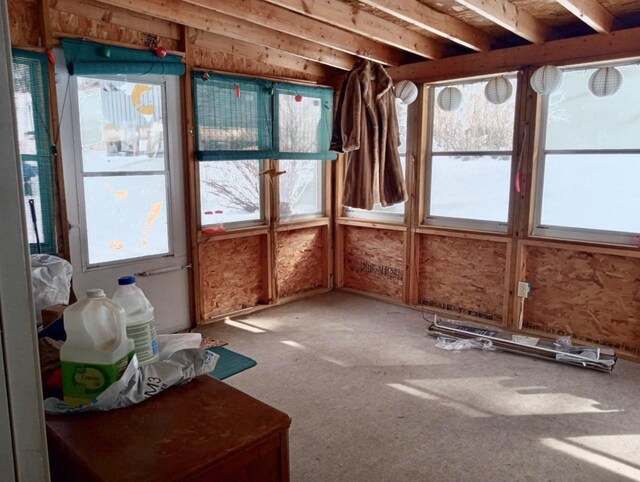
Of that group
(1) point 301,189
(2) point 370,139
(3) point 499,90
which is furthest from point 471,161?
(1) point 301,189

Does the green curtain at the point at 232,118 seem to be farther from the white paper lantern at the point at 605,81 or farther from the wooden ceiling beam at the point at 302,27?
the white paper lantern at the point at 605,81

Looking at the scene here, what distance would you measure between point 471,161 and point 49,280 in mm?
3468

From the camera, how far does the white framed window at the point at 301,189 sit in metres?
5.14

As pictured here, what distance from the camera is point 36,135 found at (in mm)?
3348

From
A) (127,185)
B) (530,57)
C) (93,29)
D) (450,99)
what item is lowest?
(127,185)

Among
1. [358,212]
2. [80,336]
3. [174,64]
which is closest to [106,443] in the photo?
[80,336]

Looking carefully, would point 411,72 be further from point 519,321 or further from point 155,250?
point 155,250

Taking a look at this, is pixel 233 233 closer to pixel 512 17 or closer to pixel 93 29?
pixel 93 29

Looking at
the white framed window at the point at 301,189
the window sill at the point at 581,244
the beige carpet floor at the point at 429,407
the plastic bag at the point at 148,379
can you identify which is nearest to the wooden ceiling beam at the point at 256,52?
the white framed window at the point at 301,189

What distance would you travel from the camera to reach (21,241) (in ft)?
2.25

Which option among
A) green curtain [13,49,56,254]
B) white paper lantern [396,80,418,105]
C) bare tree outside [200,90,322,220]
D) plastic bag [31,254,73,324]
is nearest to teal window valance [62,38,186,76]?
green curtain [13,49,56,254]

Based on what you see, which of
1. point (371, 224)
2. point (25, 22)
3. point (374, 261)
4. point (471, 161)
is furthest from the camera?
point (374, 261)

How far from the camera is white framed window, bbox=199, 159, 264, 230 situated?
446 centimetres

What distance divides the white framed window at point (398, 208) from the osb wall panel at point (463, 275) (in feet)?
1.24
